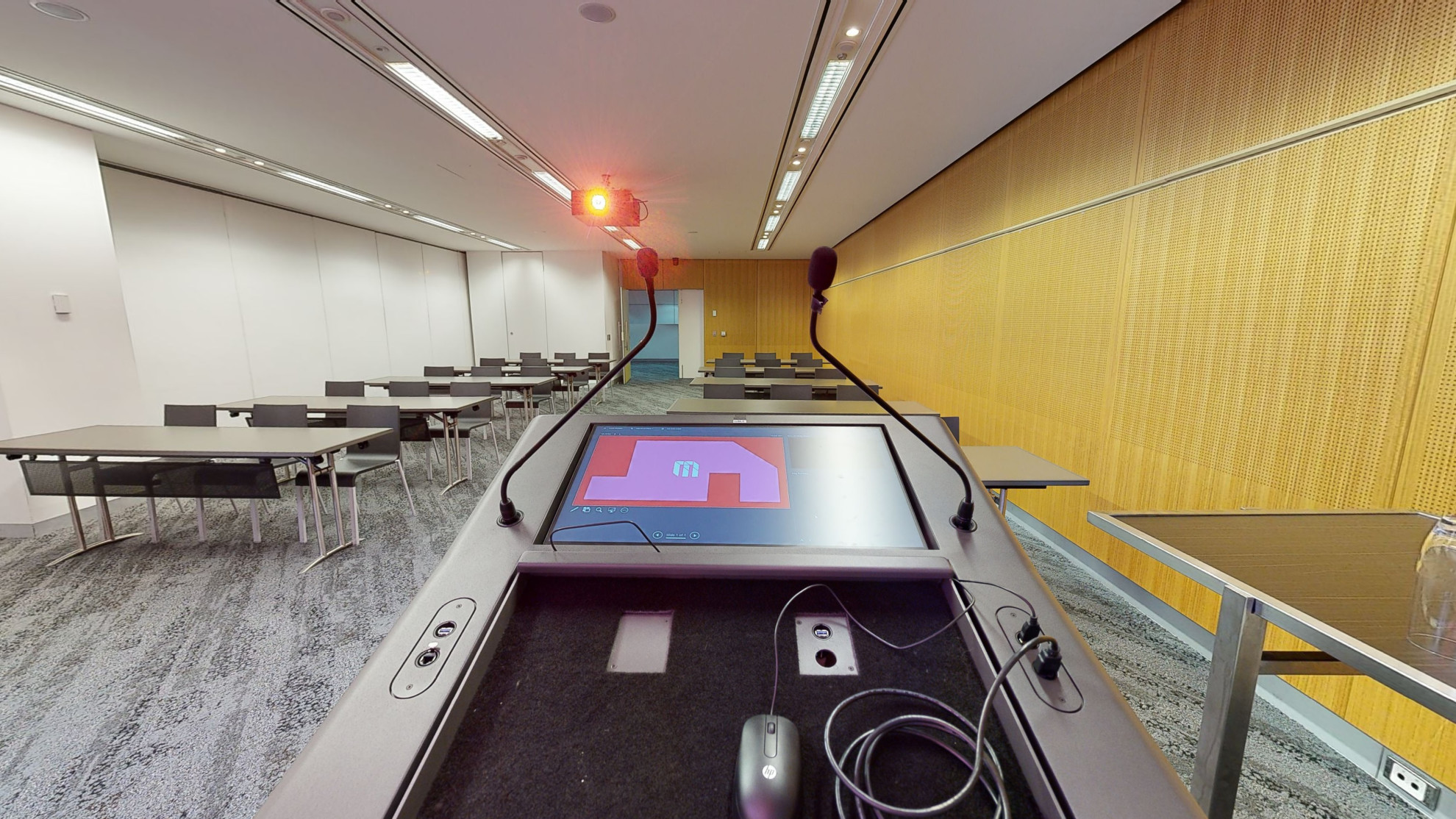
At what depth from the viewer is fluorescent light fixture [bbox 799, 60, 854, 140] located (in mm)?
3021

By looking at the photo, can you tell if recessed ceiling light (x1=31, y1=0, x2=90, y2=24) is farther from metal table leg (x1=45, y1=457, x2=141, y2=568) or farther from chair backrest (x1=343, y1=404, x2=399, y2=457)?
metal table leg (x1=45, y1=457, x2=141, y2=568)

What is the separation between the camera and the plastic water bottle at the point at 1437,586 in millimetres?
904

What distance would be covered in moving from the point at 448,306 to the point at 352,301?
2466 mm

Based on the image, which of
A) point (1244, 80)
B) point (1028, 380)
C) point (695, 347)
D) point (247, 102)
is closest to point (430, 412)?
point (247, 102)

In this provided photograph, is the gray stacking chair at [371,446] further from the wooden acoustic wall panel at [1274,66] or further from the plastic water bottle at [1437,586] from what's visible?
the wooden acoustic wall panel at [1274,66]

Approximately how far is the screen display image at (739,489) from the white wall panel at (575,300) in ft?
33.0

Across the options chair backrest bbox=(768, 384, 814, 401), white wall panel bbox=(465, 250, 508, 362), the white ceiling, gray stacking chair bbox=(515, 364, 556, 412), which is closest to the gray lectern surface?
the white ceiling

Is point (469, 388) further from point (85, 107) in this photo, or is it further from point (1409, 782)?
point (1409, 782)

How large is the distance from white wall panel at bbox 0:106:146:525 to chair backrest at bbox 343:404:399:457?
1.86m

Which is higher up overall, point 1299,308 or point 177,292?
point 177,292

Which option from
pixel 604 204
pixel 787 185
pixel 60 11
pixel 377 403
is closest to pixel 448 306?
pixel 377 403

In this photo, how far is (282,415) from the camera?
3.75 metres

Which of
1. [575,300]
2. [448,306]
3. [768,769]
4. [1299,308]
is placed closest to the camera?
[768,769]

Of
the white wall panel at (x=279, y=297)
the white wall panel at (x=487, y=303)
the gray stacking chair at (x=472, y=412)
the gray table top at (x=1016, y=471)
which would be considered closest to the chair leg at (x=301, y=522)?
the gray stacking chair at (x=472, y=412)
